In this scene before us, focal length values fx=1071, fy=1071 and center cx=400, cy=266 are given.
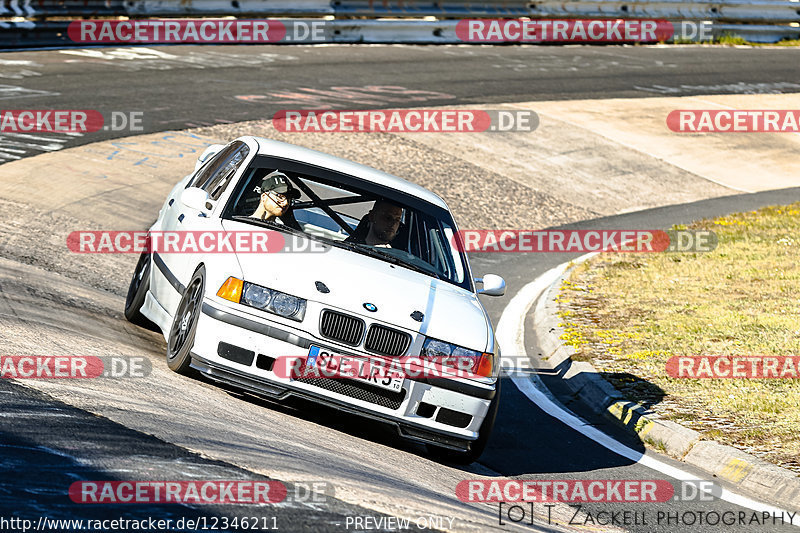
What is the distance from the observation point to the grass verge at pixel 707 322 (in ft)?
27.9

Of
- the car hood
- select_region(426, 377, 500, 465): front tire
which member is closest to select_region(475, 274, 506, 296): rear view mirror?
the car hood

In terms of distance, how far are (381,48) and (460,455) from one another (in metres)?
19.7

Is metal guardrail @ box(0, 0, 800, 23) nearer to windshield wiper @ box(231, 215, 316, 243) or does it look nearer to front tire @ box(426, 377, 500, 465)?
windshield wiper @ box(231, 215, 316, 243)

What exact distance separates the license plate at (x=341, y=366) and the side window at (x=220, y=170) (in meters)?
2.05

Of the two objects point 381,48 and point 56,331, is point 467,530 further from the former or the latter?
point 381,48

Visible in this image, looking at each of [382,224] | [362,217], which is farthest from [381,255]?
[362,217]

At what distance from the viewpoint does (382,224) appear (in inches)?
317

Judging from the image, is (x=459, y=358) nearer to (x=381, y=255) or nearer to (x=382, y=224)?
(x=381, y=255)

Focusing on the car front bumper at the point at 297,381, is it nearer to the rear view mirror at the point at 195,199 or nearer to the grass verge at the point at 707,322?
the rear view mirror at the point at 195,199

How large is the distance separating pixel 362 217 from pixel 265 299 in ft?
5.73

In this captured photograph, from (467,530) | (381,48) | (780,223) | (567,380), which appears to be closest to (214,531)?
(467,530)

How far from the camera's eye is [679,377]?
9.55 metres

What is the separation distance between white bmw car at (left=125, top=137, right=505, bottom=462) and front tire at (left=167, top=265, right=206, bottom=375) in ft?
0.04

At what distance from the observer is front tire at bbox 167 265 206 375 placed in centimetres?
684
